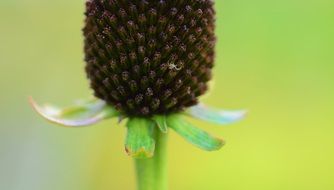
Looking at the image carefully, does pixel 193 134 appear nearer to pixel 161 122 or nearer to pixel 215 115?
pixel 161 122

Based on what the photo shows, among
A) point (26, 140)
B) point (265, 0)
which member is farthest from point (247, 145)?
point (26, 140)

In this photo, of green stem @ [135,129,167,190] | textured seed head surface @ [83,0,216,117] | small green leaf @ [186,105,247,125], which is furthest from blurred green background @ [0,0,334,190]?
textured seed head surface @ [83,0,216,117]

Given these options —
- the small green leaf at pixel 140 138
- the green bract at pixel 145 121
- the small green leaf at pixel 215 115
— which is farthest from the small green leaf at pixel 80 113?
the small green leaf at pixel 215 115

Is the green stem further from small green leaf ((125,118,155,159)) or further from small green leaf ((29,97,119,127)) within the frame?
small green leaf ((29,97,119,127))

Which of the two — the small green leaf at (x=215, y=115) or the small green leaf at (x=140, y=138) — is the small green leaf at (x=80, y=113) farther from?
the small green leaf at (x=215, y=115)

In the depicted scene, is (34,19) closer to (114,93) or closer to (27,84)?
(27,84)
